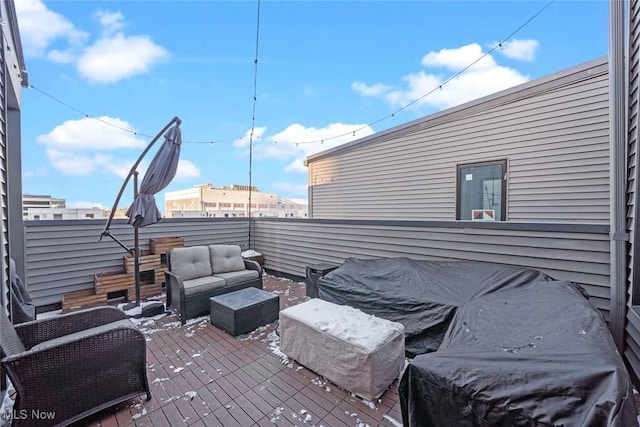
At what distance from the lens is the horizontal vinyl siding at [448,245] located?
2684 mm

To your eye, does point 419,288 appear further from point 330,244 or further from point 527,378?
point 330,244

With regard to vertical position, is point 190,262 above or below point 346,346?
above

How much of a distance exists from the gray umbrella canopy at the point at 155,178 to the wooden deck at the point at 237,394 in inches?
67.9

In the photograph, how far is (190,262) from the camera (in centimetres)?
404

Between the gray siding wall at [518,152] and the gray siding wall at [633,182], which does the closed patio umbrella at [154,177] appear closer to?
the gray siding wall at [518,152]

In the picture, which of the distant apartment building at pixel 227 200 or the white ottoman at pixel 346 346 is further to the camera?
the distant apartment building at pixel 227 200

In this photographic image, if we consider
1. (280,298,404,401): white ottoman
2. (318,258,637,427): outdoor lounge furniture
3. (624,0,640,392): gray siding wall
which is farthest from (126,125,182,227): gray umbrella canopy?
(624,0,640,392): gray siding wall

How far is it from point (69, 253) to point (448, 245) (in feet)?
18.7

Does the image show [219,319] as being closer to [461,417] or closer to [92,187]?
[461,417]

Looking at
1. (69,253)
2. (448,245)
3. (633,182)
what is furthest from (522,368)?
(69,253)

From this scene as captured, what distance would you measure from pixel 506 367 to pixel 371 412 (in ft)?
3.96

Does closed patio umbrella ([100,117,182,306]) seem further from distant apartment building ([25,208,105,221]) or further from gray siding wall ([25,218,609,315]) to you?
distant apartment building ([25,208,105,221])

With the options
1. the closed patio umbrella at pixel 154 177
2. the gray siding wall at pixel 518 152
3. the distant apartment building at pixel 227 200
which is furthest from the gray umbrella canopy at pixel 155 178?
the distant apartment building at pixel 227 200

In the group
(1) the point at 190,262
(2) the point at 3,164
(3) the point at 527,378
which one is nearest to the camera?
(3) the point at 527,378
